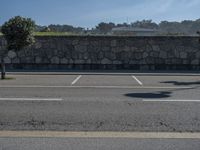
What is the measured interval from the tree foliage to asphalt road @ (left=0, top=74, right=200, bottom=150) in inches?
163

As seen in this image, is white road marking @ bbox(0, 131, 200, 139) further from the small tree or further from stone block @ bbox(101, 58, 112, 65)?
stone block @ bbox(101, 58, 112, 65)

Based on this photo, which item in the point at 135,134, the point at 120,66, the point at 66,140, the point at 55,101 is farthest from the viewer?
the point at 120,66

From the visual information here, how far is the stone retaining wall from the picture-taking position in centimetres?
2345

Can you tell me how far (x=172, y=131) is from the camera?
7.71 m

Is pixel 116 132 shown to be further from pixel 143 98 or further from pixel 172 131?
pixel 143 98

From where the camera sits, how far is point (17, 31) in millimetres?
17906

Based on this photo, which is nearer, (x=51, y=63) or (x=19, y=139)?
(x=19, y=139)

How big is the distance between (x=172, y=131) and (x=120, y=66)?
15845 millimetres

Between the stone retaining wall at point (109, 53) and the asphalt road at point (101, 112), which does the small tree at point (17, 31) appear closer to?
the asphalt road at point (101, 112)

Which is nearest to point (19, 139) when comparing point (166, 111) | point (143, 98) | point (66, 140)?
point (66, 140)

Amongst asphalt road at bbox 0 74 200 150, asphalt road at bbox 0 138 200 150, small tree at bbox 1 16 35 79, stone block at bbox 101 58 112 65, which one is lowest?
asphalt road at bbox 0 138 200 150

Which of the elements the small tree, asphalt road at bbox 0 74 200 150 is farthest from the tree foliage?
asphalt road at bbox 0 74 200 150

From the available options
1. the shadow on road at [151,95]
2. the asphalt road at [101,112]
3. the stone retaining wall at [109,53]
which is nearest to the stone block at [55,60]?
the stone retaining wall at [109,53]

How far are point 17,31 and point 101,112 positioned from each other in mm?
9586
